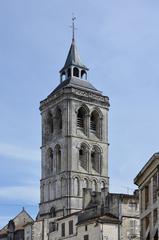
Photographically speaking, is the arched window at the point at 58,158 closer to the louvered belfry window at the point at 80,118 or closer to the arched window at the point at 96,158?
the louvered belfry window at the point at 80,118

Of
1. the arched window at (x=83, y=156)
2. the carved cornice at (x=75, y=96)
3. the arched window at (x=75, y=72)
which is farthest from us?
the arched window at (x=75, y=72)

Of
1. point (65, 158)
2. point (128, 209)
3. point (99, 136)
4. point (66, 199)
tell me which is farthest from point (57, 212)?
point (128, 209)

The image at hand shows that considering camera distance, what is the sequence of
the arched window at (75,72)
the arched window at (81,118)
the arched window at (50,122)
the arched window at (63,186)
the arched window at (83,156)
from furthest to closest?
the arched window at (75,72), the arched window at (50,122), the arched window at (81,118), the arched window at (83,156), the arched window at (63,186)

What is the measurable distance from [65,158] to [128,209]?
32.6 meters

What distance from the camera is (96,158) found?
105 metres

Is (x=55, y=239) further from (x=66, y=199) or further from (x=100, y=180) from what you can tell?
(x=100, y=180)

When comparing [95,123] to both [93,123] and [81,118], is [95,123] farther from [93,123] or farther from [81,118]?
[81,118]

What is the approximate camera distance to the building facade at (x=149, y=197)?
38.8 meters

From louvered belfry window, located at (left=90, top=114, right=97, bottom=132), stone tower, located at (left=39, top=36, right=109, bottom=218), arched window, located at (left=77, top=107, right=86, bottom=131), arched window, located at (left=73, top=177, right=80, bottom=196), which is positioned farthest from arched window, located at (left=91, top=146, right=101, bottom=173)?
arched window, located at (left=73, top=177, right=80, bottom=196)

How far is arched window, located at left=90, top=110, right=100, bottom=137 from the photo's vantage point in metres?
107

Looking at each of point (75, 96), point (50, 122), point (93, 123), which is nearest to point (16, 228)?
point (50, 122)

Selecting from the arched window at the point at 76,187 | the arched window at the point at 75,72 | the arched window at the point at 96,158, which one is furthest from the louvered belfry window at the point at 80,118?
the arched window at the point at 76,187

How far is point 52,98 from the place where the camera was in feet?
352

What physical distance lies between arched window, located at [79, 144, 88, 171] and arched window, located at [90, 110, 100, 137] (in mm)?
4194
